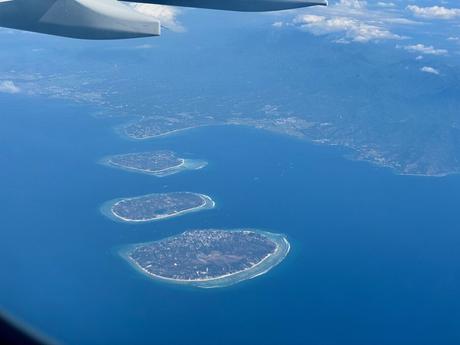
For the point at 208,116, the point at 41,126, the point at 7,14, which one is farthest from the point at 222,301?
the point at 208,116

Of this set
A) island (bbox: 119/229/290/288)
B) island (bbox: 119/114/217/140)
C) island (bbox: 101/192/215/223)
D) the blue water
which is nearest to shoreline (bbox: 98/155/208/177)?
the blue water

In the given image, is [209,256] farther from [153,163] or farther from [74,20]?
[74,20]

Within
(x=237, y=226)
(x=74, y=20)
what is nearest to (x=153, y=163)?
(x=237, y=226)

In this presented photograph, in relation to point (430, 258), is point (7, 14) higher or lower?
higher

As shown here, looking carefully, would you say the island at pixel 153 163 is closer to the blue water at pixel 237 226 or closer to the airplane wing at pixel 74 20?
the blue water at pixel 237 226

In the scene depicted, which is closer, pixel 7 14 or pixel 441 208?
pixel 7 14

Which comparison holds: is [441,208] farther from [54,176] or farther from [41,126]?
[41,126]
